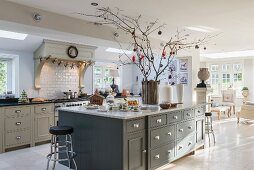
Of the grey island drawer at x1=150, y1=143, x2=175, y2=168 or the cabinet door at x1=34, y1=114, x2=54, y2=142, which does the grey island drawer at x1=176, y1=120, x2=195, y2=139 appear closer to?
the grey island drawer at x1=150, y1=143, x2=175, y2=168

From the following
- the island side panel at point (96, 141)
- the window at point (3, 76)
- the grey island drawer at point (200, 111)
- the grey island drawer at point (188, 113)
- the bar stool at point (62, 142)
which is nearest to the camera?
the island side panel at point (96, 141)

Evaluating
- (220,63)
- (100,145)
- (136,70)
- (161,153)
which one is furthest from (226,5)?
(220,63)

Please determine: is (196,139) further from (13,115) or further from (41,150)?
(13,115)

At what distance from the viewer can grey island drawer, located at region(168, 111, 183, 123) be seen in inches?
144

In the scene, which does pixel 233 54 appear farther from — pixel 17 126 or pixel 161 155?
pixel 17 126

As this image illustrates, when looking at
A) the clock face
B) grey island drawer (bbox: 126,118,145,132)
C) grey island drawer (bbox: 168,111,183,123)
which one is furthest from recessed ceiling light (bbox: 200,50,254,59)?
grey island drawer (bbox: 126,118,145,132)

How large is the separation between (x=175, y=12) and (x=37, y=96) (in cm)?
402

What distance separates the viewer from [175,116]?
148 inches

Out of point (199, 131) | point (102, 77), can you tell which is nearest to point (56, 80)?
point (102, 77)

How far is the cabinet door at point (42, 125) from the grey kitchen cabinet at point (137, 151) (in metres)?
2.87

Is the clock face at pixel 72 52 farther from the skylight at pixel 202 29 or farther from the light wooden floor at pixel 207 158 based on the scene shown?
the skylight at pixel 202 29

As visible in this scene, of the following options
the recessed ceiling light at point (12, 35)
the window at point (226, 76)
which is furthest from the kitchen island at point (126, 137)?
the window at point (226, 76)

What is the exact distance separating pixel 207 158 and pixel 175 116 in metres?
1.09

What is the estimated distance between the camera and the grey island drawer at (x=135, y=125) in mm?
2918
